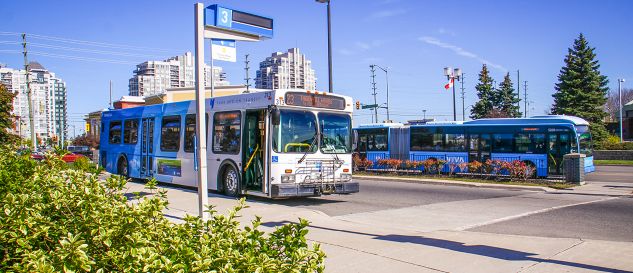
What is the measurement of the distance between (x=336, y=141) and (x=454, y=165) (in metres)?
12.2

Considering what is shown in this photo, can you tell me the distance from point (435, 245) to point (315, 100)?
22.0ft

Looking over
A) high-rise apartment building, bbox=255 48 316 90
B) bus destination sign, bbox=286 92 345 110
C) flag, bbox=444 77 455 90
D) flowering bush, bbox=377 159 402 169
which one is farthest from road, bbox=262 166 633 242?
high-rise apartment building, bbox=255 48 316 90

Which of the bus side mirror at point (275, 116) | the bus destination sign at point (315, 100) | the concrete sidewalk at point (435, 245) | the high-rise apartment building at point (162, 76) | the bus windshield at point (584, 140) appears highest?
the high-rise apartment building at point (162, 76)

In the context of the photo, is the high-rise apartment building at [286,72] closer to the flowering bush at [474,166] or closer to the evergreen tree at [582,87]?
the evergreen tree at [582,87]

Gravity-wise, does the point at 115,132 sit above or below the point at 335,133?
above

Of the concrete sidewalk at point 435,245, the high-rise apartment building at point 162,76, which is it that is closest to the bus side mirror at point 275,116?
the concrete sidewalk at point 435,245

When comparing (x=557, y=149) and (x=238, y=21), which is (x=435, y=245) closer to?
(x=238, y=21)

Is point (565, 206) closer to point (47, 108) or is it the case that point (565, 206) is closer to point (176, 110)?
point (176, 110)

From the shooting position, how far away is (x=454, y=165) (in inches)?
955

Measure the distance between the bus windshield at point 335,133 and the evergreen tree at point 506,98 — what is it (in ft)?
173

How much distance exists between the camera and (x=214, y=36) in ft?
22.7

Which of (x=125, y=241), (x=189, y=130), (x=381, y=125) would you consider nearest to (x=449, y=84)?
(x=381, y=125)

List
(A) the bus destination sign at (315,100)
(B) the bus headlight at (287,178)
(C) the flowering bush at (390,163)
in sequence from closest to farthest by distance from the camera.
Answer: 1. (B) the bus headlight at (287,178)
2. (A) the bus destination sign at (315,100)
3. (C) the flowering bush at (390,163)

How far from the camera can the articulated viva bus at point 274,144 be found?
12820 millimetres
